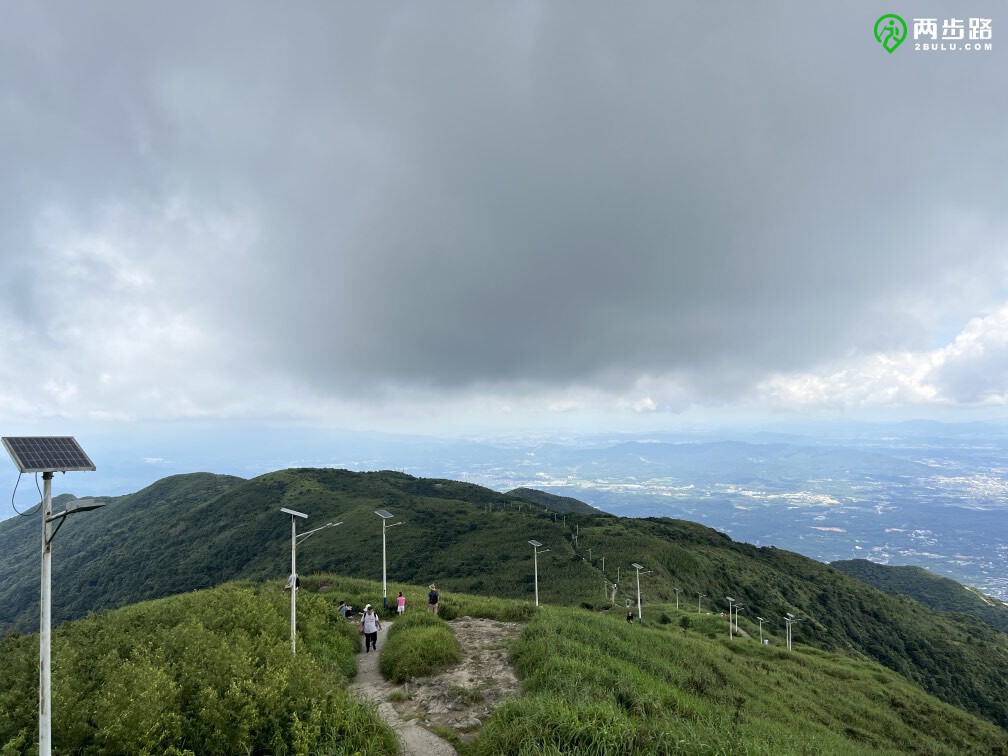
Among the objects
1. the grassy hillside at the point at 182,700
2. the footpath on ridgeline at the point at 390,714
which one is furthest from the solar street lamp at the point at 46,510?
the footpath on ridgeline at the point at 390,714

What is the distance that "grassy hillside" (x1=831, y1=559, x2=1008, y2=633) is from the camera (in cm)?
12962

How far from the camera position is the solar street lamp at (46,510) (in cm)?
833

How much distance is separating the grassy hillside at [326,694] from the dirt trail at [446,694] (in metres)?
0.83

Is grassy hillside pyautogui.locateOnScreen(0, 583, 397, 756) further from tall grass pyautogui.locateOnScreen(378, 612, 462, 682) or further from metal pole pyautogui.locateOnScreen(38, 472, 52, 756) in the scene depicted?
tall grass pyautogui.locateOnScreen(378, 612, 462, 682)

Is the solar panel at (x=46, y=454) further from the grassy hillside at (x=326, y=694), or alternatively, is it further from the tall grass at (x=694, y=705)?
the tall grass at (x=694, y=705)

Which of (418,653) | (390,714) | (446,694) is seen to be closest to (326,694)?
(390,714)

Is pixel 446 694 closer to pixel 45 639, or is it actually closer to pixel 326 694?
pixel 326 694

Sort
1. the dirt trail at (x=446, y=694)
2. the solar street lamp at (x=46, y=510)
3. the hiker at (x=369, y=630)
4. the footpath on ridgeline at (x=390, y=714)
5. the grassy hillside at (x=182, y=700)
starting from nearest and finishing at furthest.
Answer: the solar street lamp at (x=46, y=510) → the grassy hillside at (x=182, y=700) → the footpath on ridgeline at (x=390, y=714) → the dirt trail at (x=446, y=694) → the hiker at (x=369, y=630)

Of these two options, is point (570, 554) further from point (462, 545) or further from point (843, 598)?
point (843, 598)

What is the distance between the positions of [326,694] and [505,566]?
71.7 m

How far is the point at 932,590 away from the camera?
474 feet

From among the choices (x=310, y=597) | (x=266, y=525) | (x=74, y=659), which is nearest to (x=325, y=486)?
(x=266, y=525)

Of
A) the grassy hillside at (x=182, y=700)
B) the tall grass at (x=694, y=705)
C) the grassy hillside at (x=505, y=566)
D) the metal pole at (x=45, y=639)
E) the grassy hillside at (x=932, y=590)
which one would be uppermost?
the metal pole at (x=45, y=639)

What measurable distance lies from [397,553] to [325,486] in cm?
6110
